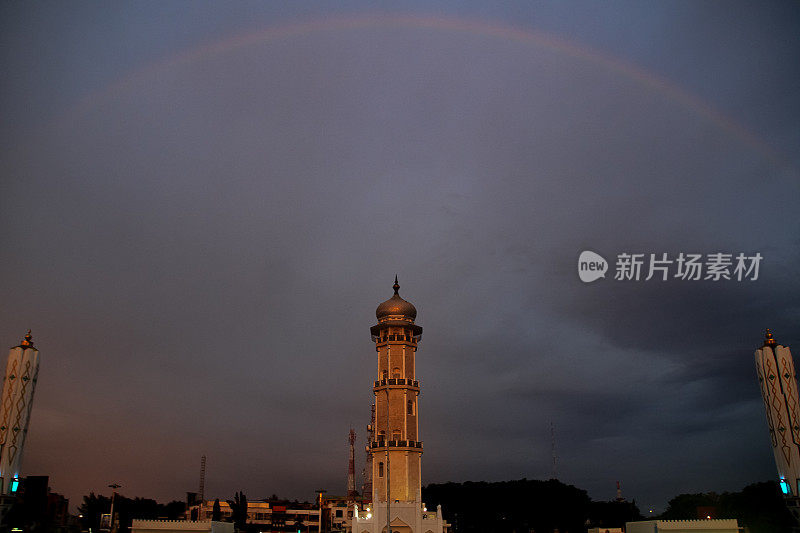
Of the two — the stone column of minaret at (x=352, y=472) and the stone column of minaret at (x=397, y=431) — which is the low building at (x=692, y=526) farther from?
the stone column of minaret at (x=352, y=472)

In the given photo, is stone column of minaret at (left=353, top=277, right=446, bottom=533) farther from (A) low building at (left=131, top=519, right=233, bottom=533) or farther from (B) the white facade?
(A) low building at (left=131, top=519, right=233, bottom=533)

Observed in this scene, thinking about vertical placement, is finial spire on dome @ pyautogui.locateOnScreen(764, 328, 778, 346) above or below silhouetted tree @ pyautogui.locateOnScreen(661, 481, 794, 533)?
above

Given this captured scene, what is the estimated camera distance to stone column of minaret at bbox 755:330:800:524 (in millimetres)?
60656

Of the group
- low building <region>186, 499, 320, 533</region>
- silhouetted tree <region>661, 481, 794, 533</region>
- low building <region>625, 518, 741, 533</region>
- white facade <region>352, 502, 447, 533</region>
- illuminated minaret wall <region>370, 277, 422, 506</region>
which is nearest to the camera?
low building <region>625, 518, 741, 533</region>

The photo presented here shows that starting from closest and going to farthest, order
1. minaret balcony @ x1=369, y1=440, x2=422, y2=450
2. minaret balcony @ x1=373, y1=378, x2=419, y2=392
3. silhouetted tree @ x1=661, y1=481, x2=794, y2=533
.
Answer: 1. minaret balcony @ x1=369, y1=440, x2=422, y2=450
2. minaret balcony @ x1=373, y1=378, x2=419, y2=392
3. silhouetted tree @ x1=661, y1=481, x2=794, y2=533

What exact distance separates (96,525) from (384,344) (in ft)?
200

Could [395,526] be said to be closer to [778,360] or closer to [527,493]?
[778,360]

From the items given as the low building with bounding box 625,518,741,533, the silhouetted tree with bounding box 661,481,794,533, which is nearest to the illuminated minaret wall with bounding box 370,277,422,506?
the low building with bounding box 625,518,741,533

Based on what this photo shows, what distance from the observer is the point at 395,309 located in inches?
3346

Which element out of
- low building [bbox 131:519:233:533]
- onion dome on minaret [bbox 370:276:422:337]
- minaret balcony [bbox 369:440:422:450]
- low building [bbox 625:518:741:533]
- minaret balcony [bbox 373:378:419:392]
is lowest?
low building [bbox 625:518:741:533]

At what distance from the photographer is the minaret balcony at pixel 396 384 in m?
80.8

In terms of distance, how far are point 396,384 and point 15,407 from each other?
130 ft

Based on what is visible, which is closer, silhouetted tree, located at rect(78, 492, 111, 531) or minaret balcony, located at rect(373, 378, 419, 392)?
minaret balcony, located at rect(373, 378, 419, 392)

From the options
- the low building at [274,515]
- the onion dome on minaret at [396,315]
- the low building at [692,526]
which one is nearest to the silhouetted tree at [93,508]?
the low building at [274,515]
